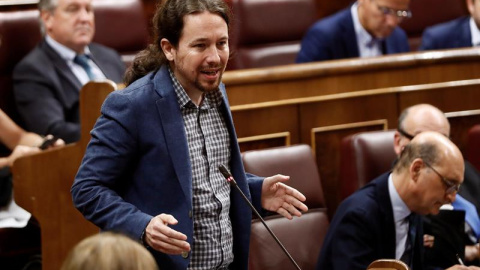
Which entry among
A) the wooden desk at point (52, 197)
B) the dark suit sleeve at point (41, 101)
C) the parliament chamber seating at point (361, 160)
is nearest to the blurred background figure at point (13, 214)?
the dark suit sleeve at point (41, 101)

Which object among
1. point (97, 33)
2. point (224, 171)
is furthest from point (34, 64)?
point (224, 171)

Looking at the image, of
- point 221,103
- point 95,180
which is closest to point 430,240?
point 221,103

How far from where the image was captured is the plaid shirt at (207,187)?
2.99 ft

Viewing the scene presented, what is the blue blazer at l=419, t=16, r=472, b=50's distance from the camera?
203 centimetres

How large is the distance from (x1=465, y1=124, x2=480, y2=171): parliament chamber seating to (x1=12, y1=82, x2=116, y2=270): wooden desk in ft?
2.42

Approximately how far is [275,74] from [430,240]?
1.37 ft

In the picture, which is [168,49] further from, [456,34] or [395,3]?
[456,34]

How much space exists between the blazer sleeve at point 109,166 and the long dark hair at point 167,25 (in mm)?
81

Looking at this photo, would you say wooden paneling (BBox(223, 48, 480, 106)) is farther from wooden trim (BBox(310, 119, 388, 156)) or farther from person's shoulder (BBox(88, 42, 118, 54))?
person's shoulder (BBox(88, 42, 118, 54))

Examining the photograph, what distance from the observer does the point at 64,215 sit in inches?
53.5

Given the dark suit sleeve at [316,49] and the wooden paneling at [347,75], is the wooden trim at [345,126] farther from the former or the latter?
the dark suit sleeve at [316,49]

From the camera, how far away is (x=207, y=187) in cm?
92

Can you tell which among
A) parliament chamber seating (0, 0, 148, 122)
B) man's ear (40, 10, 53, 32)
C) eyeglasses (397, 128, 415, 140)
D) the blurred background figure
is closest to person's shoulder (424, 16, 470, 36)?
eyeglasses (397, 128, 415, 140)

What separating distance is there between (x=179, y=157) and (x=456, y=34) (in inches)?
51.6
